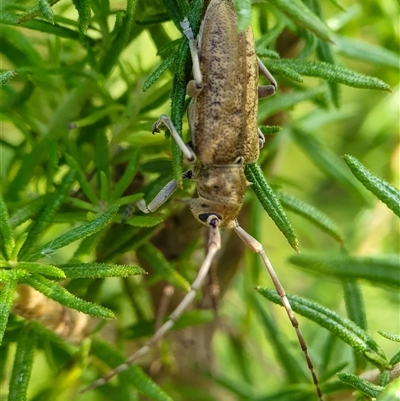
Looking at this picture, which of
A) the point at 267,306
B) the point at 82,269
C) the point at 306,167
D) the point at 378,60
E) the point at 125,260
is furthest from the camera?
the point at 306,167

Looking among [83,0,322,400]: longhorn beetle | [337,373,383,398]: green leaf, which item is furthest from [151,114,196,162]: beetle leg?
[337,373,383,398]: green leaf

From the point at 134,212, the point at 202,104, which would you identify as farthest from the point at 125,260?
the point at 202,104

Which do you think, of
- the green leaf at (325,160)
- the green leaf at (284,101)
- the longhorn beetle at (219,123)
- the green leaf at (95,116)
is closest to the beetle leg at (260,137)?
the longhorn beetle at (219,123)

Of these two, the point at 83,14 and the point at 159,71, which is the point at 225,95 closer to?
the point at 159,71

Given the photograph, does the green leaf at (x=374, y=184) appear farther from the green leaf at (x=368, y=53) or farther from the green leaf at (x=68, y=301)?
the green leaf at (x=368, y=53)

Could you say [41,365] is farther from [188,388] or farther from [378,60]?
[378,60]

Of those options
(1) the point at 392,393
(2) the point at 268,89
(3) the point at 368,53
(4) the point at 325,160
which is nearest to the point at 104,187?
(2) the point at 268,89
